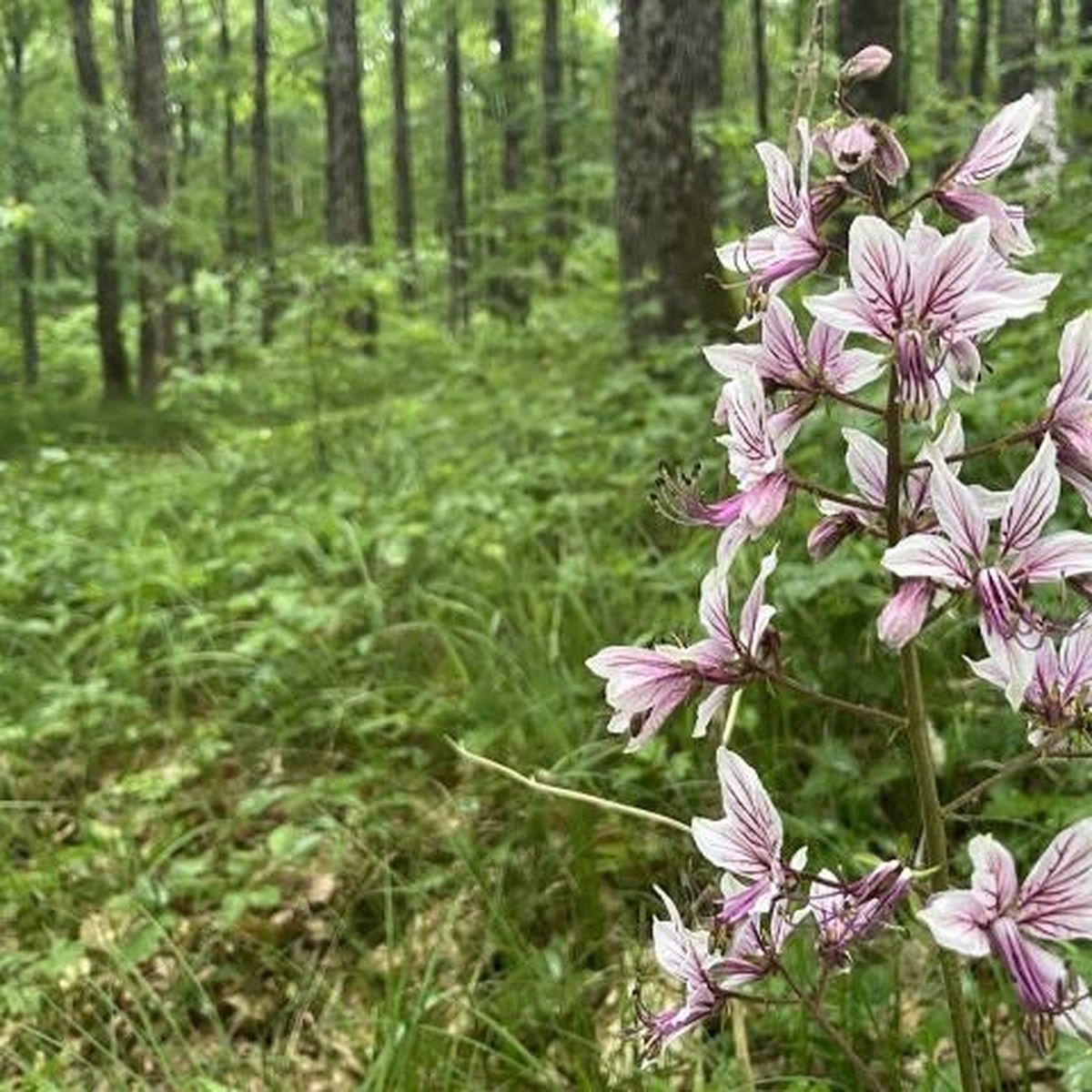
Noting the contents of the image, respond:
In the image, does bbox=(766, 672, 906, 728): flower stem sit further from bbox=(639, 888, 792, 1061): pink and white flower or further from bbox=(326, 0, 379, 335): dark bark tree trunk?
bbox=(326, 0, 379, 335): dark bark tree trunk

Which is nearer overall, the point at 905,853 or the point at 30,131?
the point at 905,853

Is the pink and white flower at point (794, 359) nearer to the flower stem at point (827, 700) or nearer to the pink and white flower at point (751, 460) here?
the pink and white flower at point (751, 460)

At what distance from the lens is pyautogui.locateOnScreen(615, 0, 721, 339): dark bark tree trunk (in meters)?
7.11

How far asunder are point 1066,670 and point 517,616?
272 centimetres

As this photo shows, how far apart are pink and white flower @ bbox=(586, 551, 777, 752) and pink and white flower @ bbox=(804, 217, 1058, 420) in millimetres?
271

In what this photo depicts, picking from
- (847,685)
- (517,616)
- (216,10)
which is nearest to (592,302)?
(517,616)

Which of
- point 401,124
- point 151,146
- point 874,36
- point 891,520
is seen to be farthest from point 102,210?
point 891,520

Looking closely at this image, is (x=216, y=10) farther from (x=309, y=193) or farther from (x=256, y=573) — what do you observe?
(x=256, y=573)

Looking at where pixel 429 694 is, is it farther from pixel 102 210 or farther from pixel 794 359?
pixel 102 210

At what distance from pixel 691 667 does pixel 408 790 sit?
7.18ft

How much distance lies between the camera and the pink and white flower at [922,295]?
1167 mm

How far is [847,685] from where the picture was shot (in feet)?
10.6

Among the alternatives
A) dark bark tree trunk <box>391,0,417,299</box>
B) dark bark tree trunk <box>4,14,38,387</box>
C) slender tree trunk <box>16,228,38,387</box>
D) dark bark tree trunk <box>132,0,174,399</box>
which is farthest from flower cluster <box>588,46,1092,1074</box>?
dark bark tree trunk <box>391,0,417,299</box>

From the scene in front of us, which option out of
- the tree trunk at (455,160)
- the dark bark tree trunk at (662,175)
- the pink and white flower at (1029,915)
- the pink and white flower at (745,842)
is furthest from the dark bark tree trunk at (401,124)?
the pink and white flower at (1029,915)
